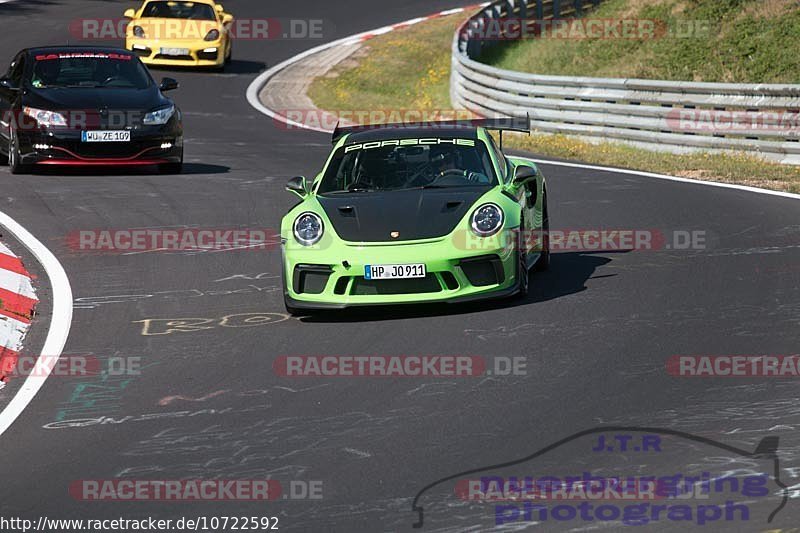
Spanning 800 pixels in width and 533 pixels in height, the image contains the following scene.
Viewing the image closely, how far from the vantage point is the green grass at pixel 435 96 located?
730 inches

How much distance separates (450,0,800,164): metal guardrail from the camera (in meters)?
19.5

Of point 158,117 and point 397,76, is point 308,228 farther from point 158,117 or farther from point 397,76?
point 397,76

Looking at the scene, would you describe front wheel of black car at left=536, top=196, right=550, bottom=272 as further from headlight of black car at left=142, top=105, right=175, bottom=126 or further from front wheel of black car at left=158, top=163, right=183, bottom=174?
front wheel of black car at left=158, top=163, right=183, bottom=174

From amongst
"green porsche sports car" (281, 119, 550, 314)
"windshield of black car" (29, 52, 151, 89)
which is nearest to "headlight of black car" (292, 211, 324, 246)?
"green porsche sports car" (281, 119, 550, 314)

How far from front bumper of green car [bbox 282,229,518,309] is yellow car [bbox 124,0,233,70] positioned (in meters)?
22.0

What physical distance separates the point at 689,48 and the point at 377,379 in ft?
70.6

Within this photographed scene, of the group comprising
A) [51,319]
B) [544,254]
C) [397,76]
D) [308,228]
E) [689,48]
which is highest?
[308,228]

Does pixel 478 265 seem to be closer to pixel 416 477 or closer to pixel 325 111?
pixel 416 477

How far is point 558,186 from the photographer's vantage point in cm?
1723

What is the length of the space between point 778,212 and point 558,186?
3.14 m

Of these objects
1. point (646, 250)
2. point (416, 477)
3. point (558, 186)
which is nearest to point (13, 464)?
point (416, 477)

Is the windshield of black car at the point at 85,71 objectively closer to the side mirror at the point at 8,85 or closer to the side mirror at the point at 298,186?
the side mirror at the point at 8,85

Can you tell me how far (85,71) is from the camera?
1906cm

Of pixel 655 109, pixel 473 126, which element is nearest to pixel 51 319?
pixel 473 126
